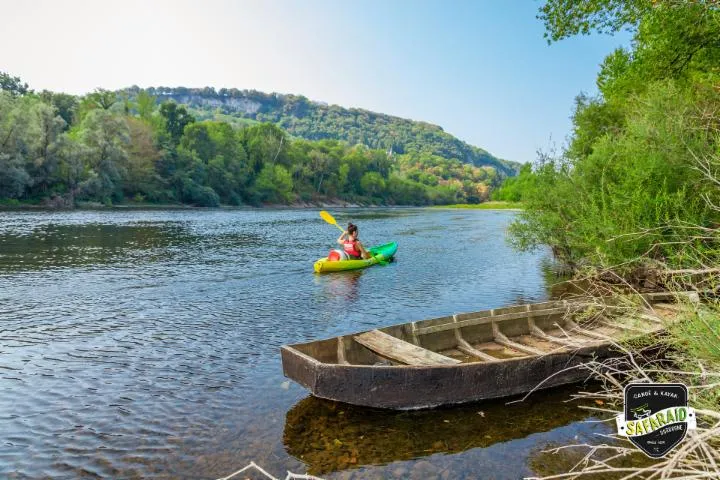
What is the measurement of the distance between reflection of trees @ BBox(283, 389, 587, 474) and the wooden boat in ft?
0.85

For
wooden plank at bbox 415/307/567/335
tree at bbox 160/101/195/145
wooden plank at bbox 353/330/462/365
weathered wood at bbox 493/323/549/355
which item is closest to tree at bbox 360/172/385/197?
tree at bbox 160/101/195/145

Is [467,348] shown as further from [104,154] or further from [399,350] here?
[104,154]

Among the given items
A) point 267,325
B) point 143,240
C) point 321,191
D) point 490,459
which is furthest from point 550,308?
point 321,191

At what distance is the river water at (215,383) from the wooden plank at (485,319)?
216cm

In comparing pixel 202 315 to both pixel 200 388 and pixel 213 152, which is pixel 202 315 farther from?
pixel 213 152

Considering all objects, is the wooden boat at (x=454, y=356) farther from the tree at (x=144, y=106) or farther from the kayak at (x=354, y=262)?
the tree at (x=144, y=106)

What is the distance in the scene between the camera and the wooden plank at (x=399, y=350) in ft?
29.3

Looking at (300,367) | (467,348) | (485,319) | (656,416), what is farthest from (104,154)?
(656,416)

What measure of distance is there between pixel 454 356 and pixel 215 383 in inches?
187

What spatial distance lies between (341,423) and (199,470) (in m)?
2.27

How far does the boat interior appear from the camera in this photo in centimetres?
923

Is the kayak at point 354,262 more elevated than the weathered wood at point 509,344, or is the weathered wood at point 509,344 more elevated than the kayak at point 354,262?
the kayak at point 354,262

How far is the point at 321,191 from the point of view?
414 feet

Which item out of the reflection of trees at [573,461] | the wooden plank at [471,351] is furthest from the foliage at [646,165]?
the reflection of trees at [573,461]
